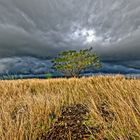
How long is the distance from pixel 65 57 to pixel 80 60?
136 inches

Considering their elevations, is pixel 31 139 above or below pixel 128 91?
below

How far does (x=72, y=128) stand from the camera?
3.90m

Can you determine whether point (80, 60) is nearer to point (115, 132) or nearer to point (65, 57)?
point (65, 57)

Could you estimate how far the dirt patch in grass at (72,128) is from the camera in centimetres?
357

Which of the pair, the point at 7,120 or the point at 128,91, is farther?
the point at 128,91

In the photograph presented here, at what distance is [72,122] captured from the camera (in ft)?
13.8

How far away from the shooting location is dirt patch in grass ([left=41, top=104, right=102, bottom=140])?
3.57m

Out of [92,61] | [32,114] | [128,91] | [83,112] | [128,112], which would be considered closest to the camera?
[128,112]

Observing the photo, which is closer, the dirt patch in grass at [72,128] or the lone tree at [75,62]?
the dirt patch in grass at [72,128]

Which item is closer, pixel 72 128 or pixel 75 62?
pixel 72 128

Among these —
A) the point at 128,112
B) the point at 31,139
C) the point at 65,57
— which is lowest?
the point at 31,139

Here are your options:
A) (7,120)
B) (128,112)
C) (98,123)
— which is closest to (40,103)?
(7,120)

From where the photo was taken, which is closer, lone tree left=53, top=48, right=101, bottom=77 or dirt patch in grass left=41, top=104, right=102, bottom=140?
dirt patch in grass left=41, top=104, right=102, bottom=140

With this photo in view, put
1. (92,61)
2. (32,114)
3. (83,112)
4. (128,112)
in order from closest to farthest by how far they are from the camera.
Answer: (128,112)
(32,114)
(83,112)
(92,61)
